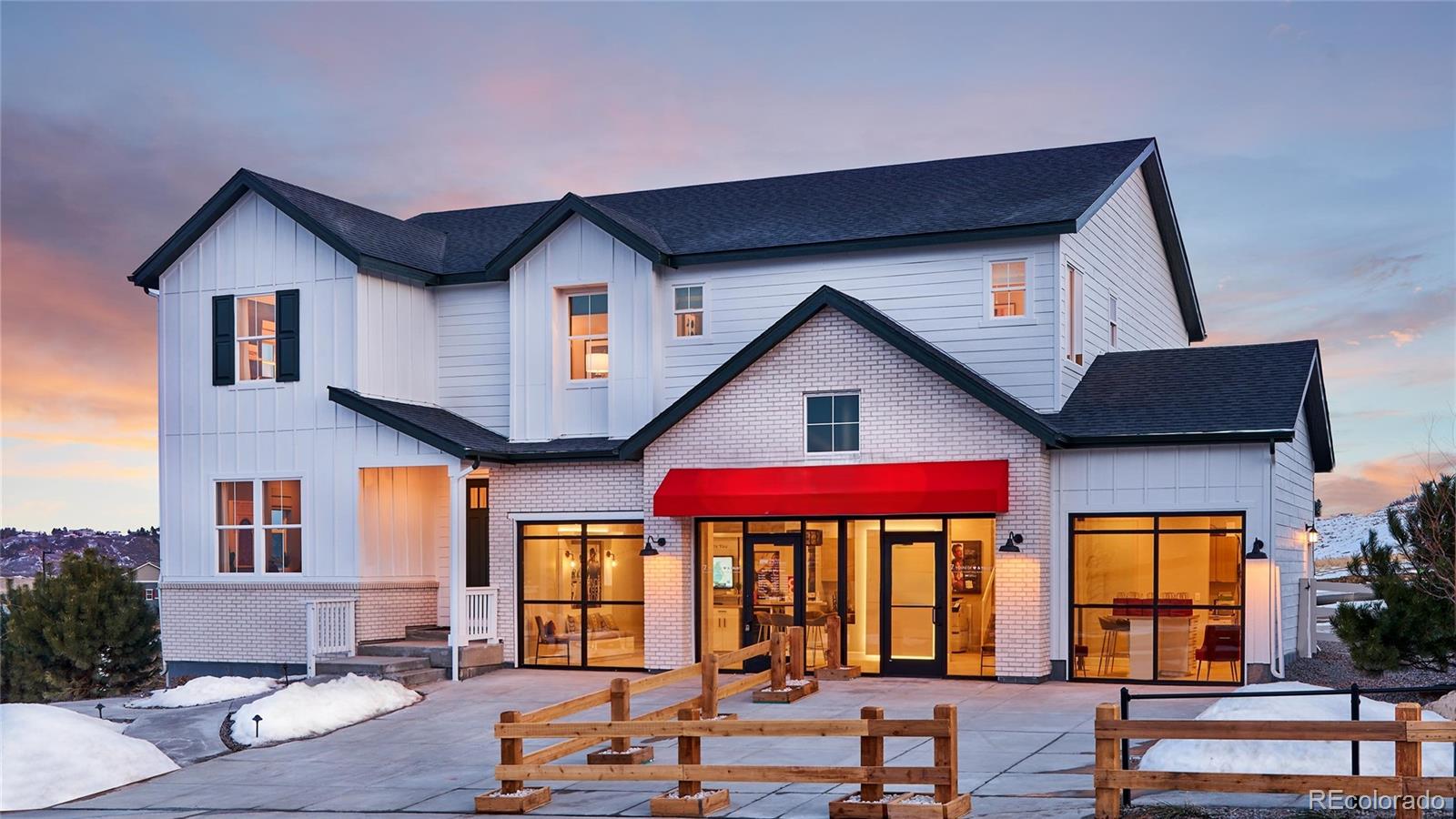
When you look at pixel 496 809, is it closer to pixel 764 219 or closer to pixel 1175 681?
pixel 1175 681

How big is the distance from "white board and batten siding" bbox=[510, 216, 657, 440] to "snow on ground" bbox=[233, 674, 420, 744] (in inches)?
241

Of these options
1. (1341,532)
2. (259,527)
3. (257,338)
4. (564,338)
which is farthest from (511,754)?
(1341,532)

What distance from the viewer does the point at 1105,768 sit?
39.3ft

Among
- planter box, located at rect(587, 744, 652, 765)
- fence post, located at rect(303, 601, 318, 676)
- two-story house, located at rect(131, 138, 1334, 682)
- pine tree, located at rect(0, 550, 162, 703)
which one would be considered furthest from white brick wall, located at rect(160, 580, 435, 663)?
planter box, located at rect(587, 744, 652, 765)

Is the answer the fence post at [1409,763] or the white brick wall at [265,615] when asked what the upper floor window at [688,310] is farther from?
the fence post at [1409,763]

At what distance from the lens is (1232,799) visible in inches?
490

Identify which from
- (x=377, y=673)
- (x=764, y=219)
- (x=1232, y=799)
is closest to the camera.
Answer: (x=1232, y=799)

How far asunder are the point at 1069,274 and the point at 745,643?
7.93 m

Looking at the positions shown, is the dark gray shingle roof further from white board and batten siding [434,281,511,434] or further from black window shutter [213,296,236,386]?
black window shutter [213,296,236,386]

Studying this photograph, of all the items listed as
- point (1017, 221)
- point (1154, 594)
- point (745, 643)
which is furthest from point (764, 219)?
point (1154, 594)

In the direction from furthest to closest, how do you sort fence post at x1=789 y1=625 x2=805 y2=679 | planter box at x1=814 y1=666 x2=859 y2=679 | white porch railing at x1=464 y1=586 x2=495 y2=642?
white porch railing at x1=464 y1=586 x2=495 y2=642, planter box at x1=814 y1=666 x2=859 y2=679, fence post at x1=789 y1=625 x2=805 y2=679

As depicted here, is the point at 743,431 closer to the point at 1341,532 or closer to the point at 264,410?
the point at 264,410

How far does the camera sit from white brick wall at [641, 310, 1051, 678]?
21.8m

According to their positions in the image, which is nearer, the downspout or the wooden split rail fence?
the wooden split rail fence
